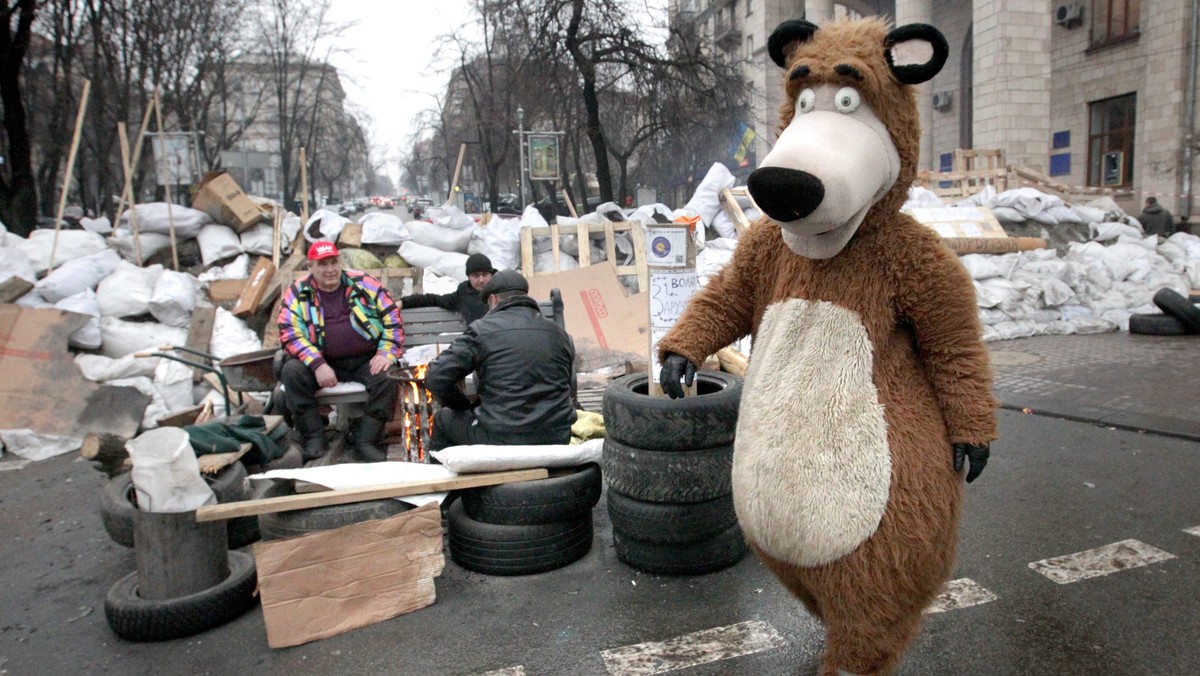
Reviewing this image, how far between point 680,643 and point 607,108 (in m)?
19.5

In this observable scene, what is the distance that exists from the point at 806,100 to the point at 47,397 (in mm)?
6810

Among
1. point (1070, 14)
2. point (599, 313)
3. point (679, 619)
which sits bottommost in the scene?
point (679, 619)

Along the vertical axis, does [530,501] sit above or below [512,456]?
below

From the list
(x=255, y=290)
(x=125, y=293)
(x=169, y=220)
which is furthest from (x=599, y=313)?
(x=169, y=220)

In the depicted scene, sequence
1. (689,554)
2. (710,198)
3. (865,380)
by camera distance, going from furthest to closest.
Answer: (710,198) < (689,554) < (865,380)

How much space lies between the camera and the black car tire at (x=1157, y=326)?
9695 mm

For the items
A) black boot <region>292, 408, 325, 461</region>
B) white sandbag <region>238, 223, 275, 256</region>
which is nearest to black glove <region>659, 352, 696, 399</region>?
black boot <region>292, 408, 325, 461</region>

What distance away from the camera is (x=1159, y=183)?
20.0m

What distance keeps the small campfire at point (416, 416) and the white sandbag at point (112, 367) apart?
3.18m

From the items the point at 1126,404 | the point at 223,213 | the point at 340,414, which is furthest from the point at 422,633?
the point at 223,213

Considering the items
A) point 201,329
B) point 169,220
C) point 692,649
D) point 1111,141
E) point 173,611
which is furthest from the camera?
point 1111,141

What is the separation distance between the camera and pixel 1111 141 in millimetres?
22359

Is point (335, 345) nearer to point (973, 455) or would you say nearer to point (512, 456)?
point (512, 456)

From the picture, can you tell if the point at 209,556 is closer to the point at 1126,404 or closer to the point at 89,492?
the point at 89,492
